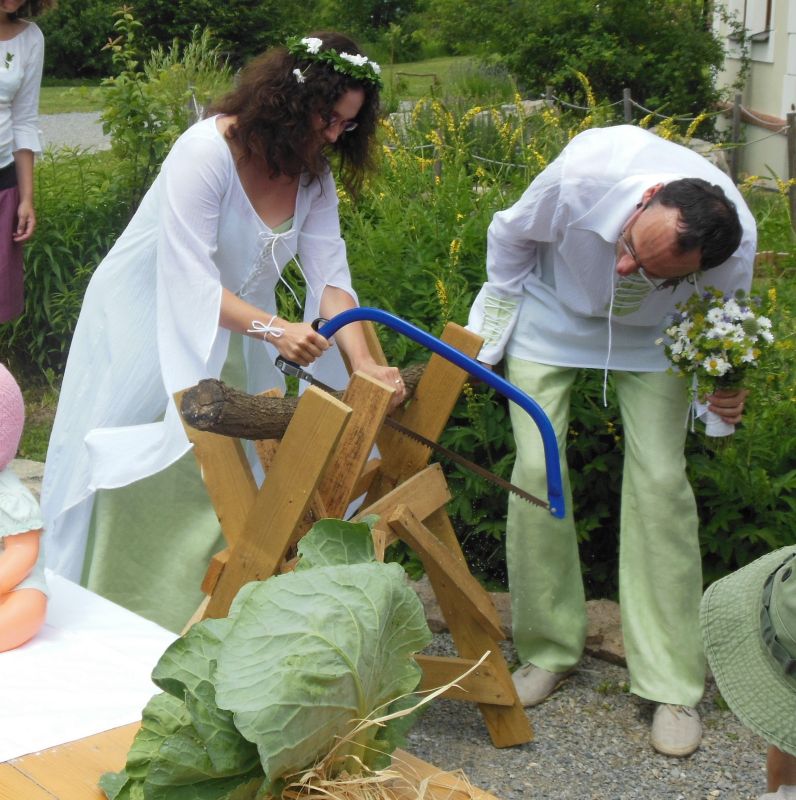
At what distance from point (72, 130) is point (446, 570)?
13687 millimetres

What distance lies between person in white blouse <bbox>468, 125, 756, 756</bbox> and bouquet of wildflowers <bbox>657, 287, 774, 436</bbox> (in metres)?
0.07

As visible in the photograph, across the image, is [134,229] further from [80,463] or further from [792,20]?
[792,20]

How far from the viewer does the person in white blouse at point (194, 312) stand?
3016mm

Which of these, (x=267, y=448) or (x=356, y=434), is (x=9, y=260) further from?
(x=356, y=434)

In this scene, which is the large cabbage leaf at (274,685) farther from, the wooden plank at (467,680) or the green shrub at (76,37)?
the green shrub at (76,37)

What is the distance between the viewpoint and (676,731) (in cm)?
327

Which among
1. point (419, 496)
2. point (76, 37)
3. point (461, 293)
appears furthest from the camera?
point (76, 37)

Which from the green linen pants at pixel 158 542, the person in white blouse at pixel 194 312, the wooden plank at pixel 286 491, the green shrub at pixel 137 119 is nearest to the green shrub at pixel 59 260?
the green shrub at pixel 137 119

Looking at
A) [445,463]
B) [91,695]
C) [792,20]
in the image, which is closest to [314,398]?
[91,695]

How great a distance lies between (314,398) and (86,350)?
1230 mm

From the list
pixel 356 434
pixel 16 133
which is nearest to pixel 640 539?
pixel 356 434

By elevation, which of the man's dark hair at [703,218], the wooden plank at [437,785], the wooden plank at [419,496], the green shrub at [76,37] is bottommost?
the green shrub at [76,37]

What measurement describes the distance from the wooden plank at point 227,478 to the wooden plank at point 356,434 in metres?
0.18

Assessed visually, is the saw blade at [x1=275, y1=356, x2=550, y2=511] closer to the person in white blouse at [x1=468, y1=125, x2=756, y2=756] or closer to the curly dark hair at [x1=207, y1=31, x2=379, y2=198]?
the person in white blouse at [x1=468, y1=125, x2=756, y2=756]
